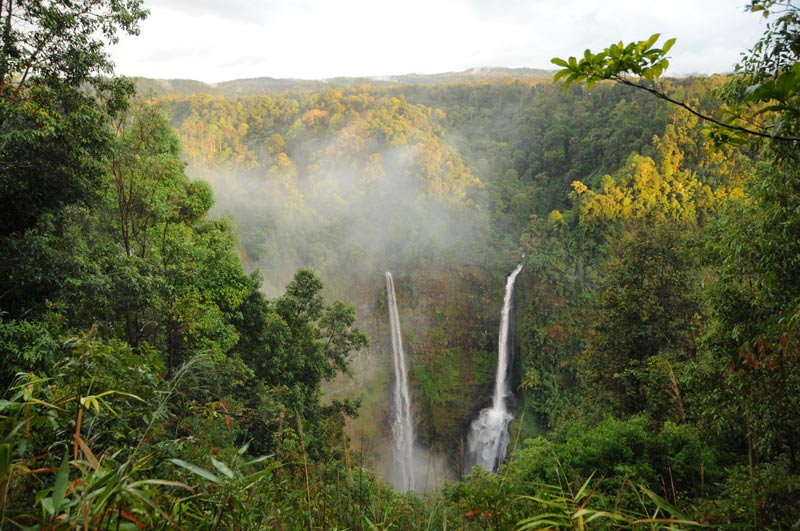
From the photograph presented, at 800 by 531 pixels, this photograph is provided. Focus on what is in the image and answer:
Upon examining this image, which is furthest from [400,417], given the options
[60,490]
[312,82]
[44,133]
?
[312,82]

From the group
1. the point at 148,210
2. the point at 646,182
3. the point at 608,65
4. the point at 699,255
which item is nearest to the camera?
the point at 608,65

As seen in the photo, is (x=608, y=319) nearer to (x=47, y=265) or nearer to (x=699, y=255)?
(x=699, y=255)

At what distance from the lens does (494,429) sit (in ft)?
80.7

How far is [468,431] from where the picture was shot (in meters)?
25.3

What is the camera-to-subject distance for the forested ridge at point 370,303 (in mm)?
1625

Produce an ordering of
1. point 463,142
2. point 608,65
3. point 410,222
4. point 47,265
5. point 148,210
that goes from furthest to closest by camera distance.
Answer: point 463,142
point 410,222
point 148,210
point 47,265
point 608,65

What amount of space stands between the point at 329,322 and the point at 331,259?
1657 centimetres

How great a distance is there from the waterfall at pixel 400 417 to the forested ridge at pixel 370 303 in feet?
2.01

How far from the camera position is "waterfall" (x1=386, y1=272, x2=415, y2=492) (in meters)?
23.2

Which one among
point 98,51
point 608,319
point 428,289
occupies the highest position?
point 98,51

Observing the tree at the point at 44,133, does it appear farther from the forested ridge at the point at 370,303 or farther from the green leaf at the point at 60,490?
the green leaf at the point at 60,490

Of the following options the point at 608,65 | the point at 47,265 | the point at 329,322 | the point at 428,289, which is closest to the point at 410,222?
the point at 428,289

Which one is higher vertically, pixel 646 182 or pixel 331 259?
pixel 646 182

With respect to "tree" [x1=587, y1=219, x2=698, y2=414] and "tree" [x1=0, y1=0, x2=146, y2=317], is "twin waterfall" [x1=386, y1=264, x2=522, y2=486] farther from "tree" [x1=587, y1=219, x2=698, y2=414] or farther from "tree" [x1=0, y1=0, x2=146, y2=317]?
"tree" [x1=0, y1=0, x2=146, y2=317]
